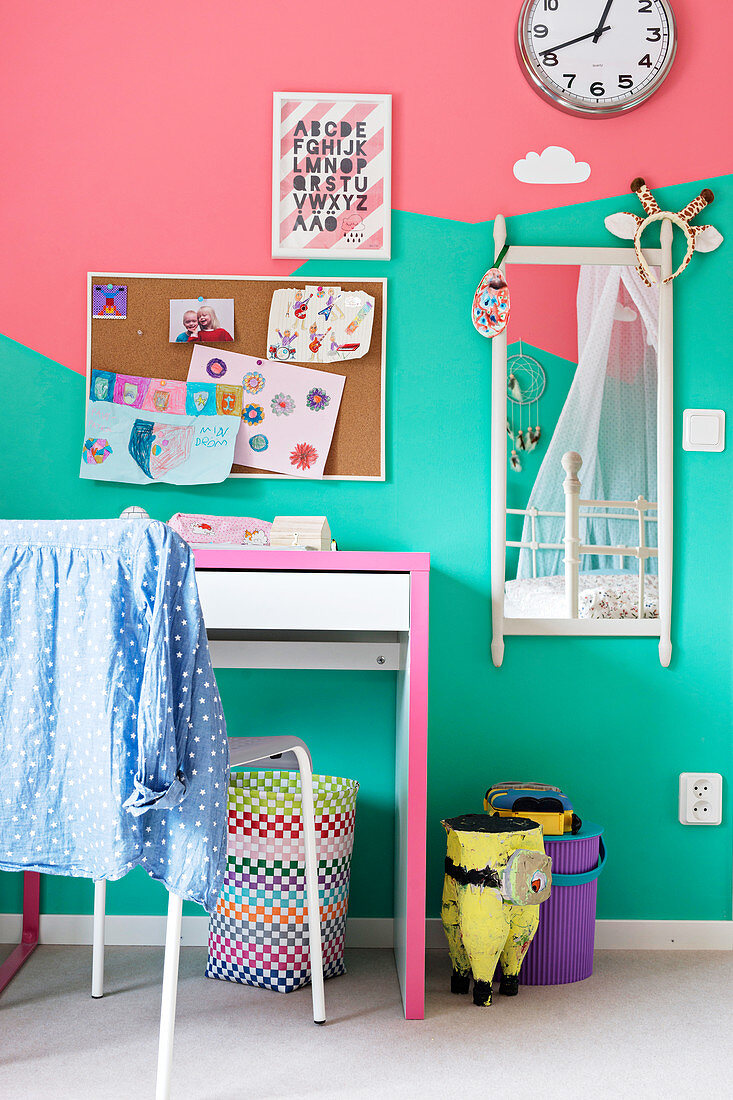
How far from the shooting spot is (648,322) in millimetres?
2158

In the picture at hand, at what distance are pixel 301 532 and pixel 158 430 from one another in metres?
0.44

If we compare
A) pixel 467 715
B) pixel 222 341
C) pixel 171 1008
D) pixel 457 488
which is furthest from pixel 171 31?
pixel 171 1008

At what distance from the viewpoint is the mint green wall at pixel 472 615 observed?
2.13 meters

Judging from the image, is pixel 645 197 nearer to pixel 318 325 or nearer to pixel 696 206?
pixel 696 206

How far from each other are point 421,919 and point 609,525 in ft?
3.24

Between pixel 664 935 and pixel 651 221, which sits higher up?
pixel 651 221

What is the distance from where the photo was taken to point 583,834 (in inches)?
75.8

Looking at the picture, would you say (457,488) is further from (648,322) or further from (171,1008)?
(171,1008)

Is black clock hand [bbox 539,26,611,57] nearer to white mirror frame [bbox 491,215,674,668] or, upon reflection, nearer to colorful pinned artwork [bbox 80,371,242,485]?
white mirror frame [bbox 491,215,674,668]

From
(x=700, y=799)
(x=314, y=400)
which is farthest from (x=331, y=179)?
(x=700, y=799)

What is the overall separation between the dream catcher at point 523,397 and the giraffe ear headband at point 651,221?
0.34 m

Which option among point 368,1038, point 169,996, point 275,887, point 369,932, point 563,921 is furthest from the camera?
point 369,932

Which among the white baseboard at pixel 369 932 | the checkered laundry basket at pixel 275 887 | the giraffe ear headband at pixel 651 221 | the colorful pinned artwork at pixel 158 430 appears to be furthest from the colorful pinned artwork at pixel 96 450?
the giraffe ear headband at pixel 651 221

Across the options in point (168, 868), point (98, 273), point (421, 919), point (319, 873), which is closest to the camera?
point (168, 868)
